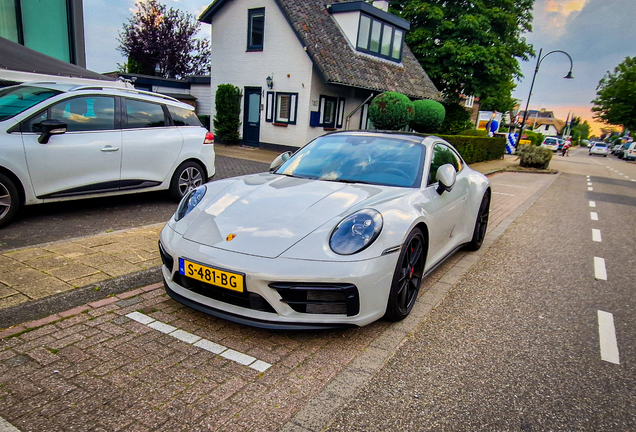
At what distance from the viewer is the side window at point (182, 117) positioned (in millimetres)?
6346

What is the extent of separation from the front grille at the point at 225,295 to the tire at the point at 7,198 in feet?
9.48

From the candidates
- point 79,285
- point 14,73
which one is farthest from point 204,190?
point 14,73

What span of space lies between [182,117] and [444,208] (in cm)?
444

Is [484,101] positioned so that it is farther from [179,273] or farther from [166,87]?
[179,273]

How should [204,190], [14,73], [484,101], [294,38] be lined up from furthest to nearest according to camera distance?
[484,101] → [294,38] → [14,73] → [204,190]

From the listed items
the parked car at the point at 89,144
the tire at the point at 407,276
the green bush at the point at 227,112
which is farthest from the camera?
the green bush at the point at 227,112

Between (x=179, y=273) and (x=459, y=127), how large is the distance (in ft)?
81.8

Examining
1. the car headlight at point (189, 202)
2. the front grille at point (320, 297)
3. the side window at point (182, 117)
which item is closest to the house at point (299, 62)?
the side window at point (182, 117)

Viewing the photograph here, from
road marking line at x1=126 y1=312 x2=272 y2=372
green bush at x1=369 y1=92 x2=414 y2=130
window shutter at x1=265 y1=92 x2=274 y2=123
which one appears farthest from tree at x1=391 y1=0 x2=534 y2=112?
road marking line at x1=126 y1=312 x2=272 y2=372

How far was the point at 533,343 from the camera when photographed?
314 centimetres

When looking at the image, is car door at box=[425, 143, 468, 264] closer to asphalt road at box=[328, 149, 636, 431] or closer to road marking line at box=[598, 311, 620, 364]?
asphalt road at box=[328, 149, 636, 431]

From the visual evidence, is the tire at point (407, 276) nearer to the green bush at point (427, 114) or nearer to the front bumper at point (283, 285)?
the front bumper at point (283, 285)

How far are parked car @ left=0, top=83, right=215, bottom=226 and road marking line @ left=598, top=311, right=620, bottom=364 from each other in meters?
5.53

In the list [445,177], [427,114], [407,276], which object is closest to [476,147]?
[427,114]
